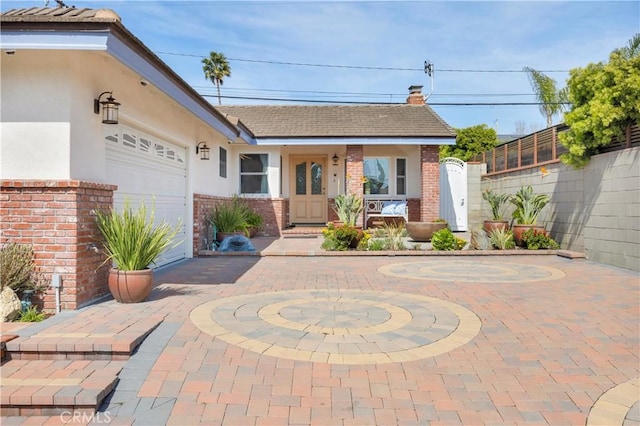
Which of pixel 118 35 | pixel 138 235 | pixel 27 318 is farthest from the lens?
pixel 138 235

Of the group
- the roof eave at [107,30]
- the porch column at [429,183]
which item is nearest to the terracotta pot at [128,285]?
the roof eave at [107,30]

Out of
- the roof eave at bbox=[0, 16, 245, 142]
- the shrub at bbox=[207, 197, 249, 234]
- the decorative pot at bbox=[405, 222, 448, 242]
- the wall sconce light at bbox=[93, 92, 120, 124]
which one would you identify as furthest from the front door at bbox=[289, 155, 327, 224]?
the wall sconce light at bbox=[93, 92, 120, 124]

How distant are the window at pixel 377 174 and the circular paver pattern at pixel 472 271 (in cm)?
776

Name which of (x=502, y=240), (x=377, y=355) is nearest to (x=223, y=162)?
(x=502, y=240)

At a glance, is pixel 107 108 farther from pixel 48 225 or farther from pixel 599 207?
pixel 599 207

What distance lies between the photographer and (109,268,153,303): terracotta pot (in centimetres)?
566

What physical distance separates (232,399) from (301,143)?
532 inches

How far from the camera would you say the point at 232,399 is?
327cm

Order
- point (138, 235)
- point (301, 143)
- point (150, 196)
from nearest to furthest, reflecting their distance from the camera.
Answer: point (138, 235) → point (150, 196) → point (301, 143)

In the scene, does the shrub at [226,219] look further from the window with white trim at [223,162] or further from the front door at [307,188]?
the front door at [307,188]

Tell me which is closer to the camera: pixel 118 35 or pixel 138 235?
pixel 118 35

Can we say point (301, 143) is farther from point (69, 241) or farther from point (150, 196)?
point (69, 241)

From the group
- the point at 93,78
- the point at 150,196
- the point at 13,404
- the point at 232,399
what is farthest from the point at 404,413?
the point at 150,196

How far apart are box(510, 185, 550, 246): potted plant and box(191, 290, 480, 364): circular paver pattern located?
23.2 feet
